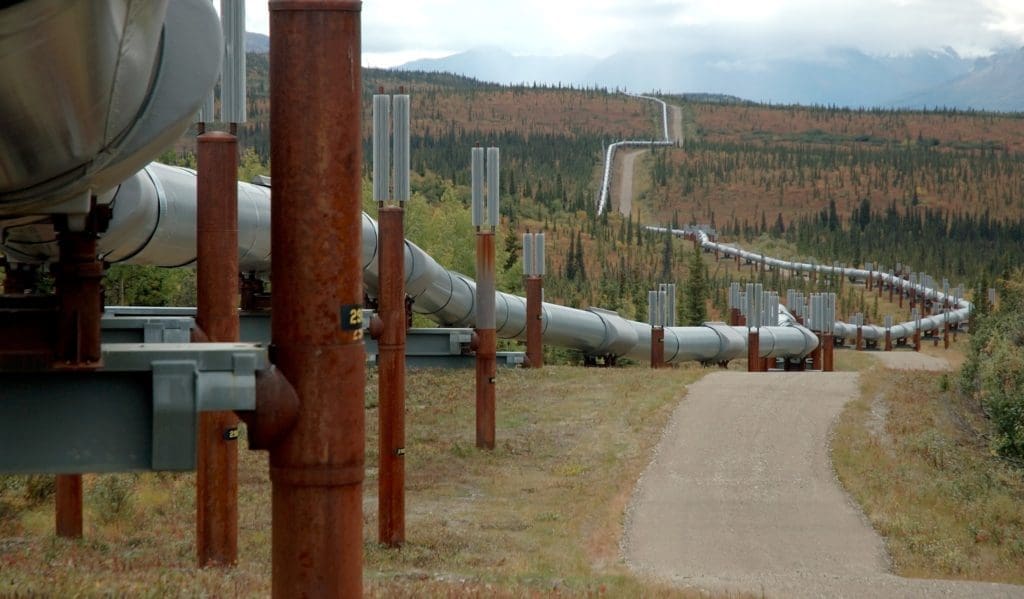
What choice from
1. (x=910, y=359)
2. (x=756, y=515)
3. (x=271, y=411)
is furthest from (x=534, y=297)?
(x=910, y=359)

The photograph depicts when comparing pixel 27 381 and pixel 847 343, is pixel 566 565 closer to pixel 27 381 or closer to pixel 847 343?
pixel 27 381

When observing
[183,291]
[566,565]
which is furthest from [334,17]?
[183,291]

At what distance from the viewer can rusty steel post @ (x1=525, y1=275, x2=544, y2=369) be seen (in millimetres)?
26781

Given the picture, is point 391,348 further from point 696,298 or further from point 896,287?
point 896,287

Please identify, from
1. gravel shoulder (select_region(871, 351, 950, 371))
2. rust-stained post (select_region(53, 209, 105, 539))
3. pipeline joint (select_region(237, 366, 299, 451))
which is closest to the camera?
rust-stained post (select_region(53, 209, 105, 539))

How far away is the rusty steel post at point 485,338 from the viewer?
17812mm

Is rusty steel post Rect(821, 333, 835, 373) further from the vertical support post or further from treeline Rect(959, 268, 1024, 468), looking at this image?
treeline Rect(959, 268, 1024, 468)

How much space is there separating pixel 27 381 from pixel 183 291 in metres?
30.2

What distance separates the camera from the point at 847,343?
5953cm

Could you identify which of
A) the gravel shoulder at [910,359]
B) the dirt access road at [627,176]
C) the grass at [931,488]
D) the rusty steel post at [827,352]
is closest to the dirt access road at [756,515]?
the grass at [931,488]

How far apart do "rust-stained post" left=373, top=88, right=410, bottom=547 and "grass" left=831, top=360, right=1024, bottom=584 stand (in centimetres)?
507

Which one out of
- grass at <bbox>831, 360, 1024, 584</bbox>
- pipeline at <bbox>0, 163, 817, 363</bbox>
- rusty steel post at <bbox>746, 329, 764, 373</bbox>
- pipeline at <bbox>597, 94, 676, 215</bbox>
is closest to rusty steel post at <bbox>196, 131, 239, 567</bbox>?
pipeline at <bbox>0, 163, 817, 363</bbox>

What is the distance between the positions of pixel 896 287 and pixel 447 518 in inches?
2536

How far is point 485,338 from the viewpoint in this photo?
17766mm
